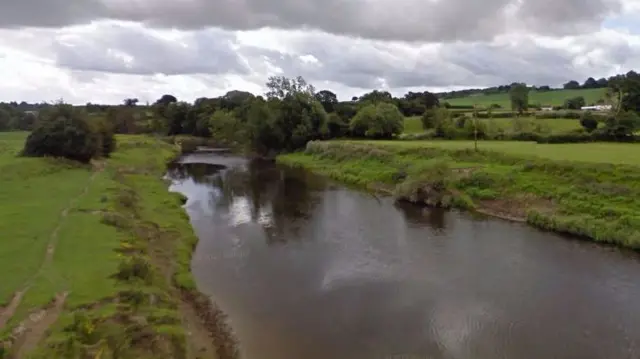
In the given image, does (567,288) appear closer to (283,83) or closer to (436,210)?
(436,210)

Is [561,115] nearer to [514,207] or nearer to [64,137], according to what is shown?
[514,207]

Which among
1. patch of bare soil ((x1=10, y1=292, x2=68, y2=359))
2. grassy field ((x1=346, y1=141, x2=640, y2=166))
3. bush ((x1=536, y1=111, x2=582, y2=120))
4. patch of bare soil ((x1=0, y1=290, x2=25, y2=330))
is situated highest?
bush ((x1=536, y1=111, x2=582, y2=120))

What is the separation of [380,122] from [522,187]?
43.0 m

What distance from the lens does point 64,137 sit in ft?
182

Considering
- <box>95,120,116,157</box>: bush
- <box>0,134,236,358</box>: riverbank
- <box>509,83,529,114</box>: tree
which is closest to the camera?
<box>0,134,236,358</box>: riverbank

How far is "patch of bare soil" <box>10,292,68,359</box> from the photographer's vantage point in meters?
15.1

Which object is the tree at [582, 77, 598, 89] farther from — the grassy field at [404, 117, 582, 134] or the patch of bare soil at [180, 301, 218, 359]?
the patch of bare soil at [180, 301, 218, 359]

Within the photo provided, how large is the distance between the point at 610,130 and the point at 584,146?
23.8 ft

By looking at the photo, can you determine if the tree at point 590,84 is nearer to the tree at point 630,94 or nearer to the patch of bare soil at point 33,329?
the tree at point 630,94

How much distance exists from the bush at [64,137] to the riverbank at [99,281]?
1627cm

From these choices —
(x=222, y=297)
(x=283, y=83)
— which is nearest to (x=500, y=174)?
(x=222, y=297)

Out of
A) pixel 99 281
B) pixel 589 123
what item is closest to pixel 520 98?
pixel 589 123

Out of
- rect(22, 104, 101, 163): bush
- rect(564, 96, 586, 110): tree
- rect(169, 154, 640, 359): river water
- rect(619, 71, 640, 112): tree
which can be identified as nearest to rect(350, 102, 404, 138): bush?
rect(619, 71, 640, 112): tree

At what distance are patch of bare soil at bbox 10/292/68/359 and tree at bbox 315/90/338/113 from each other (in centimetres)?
8561
